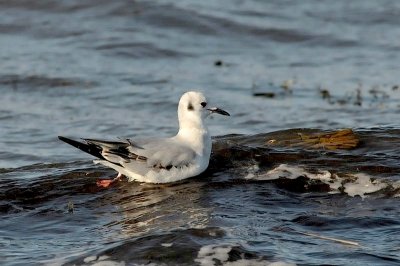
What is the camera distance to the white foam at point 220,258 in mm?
6531

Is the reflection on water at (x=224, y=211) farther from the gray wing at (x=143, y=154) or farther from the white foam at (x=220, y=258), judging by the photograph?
the gray wing at (x=143, y=154)

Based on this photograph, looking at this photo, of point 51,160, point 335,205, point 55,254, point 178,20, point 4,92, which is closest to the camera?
point 55,254

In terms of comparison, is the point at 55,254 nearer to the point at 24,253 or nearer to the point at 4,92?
the point at 24,253

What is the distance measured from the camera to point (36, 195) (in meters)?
8.50

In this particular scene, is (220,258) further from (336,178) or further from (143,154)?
(336,178)

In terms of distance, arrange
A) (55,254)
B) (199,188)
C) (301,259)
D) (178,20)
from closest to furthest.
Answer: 1. (301,259)
2. (55,254)
3. (199,188)
4. (178,20)

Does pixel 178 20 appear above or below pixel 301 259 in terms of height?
above

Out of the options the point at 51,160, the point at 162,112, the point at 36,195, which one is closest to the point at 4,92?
the point at 162,112

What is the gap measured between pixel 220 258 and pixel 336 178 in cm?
202

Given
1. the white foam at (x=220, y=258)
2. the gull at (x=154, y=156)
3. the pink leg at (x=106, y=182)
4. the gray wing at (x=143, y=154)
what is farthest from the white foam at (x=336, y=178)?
the white foam at (x=220, y=258)

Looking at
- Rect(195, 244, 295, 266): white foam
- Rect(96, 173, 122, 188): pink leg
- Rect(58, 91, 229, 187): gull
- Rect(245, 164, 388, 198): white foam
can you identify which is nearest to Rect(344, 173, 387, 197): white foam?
Rect(245, 164, 388, 198): white foam

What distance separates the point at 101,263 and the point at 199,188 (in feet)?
5.94

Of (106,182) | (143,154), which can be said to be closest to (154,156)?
(143,154)

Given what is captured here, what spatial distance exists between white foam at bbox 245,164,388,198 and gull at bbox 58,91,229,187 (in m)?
0.48
